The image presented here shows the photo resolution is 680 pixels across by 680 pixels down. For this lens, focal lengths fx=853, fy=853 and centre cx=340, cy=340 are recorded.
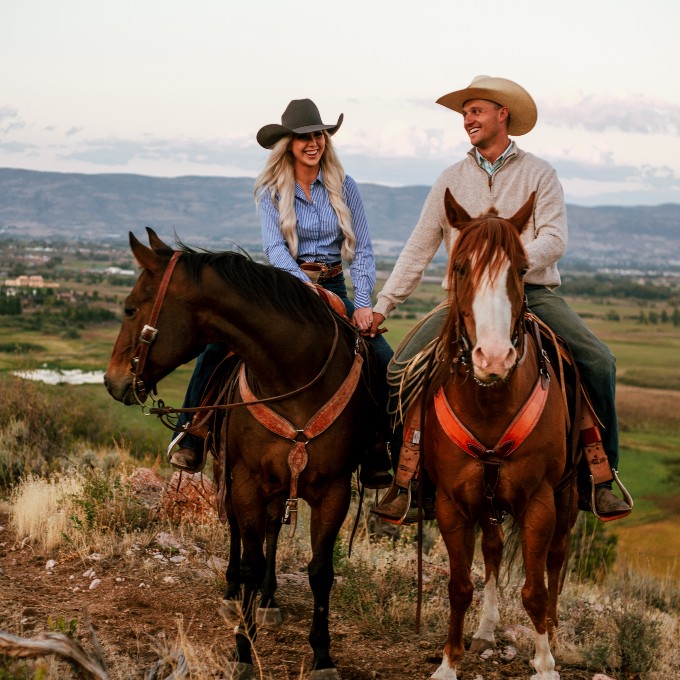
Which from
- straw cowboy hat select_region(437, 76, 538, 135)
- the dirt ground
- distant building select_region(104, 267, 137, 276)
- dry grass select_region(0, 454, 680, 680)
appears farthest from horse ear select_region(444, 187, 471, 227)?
distant building select_region(104, 267, 137, 276)

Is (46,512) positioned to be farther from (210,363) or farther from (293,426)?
(293,426)

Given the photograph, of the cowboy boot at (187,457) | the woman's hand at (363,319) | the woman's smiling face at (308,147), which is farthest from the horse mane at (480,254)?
the cowboy boot at (187,457)

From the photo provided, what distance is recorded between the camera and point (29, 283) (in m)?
95.6

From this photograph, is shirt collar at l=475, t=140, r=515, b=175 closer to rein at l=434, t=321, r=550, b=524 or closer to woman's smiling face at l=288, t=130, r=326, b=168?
woman's smiling face at l=288, t=130, r=326, b=168

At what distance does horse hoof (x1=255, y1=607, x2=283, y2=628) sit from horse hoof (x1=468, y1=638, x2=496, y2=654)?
1373 millimetres

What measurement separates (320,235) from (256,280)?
118 centimetres

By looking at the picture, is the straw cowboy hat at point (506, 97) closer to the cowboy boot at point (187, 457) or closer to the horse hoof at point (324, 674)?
the cowboy boot at point (187, 457)

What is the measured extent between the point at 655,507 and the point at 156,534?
30546mm

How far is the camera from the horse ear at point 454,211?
441cm

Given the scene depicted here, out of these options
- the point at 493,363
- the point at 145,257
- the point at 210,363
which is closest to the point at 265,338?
the point at 145,257

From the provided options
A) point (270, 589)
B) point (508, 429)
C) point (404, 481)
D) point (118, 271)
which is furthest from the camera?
point (118, 271)

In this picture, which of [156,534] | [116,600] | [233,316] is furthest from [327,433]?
[156,534]

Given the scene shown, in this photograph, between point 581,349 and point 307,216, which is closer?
point 581,349

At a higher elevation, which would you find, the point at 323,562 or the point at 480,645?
the point at 323,562
